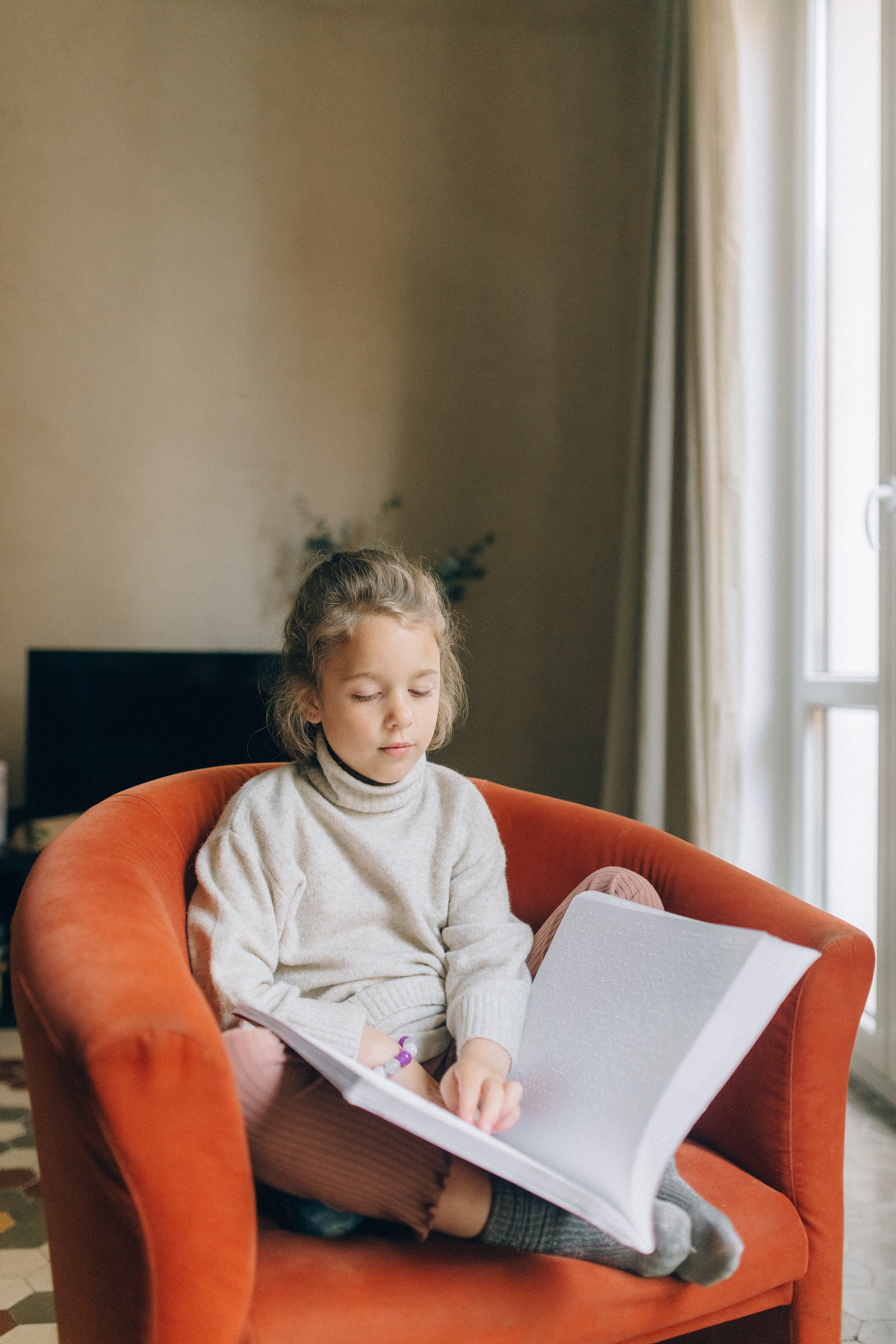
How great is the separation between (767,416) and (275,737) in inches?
52.8

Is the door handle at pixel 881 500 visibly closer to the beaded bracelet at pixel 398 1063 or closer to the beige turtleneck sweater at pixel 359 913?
the beige turtleneck sweater at pixel 359 913

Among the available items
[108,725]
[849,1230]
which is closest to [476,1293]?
[849,1230]

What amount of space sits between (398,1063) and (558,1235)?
20 cm

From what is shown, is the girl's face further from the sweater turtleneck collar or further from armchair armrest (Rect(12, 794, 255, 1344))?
armchair armrest (Rect(12, 794, 255, 1344))

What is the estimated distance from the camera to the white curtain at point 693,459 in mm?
1888

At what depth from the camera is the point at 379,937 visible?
102 centimetres

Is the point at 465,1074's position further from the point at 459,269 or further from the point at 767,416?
the point at 459,269

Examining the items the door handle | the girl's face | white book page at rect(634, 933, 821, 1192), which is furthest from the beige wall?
white book page at rect(634, 933, 821, 1192)

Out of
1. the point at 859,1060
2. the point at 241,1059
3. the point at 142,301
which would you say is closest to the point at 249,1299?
the point at 241,1059

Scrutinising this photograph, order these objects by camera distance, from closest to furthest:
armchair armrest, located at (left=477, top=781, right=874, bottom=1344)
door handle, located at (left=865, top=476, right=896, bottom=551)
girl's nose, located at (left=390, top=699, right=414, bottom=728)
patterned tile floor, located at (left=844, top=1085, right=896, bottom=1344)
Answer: armchair armrest, located at (left=477, top=781, right=874, bottom=1344) < girl's nose, located at (left=390, top=699, right=414, bottom=728) < patterned tile floor, located at (left=844, top=1085, right=896, bottom=1344) < door handle, located at (left=865, top=476, right=896, bottom=551)

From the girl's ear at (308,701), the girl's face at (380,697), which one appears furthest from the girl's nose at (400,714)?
the girl's ear at (308,701)

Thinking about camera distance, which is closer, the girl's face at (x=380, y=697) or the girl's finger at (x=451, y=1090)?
the girl's finger at (x=451, y=1090)

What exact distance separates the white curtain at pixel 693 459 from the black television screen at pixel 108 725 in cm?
92

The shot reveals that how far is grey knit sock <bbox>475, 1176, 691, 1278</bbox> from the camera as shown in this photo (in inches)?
28.2
